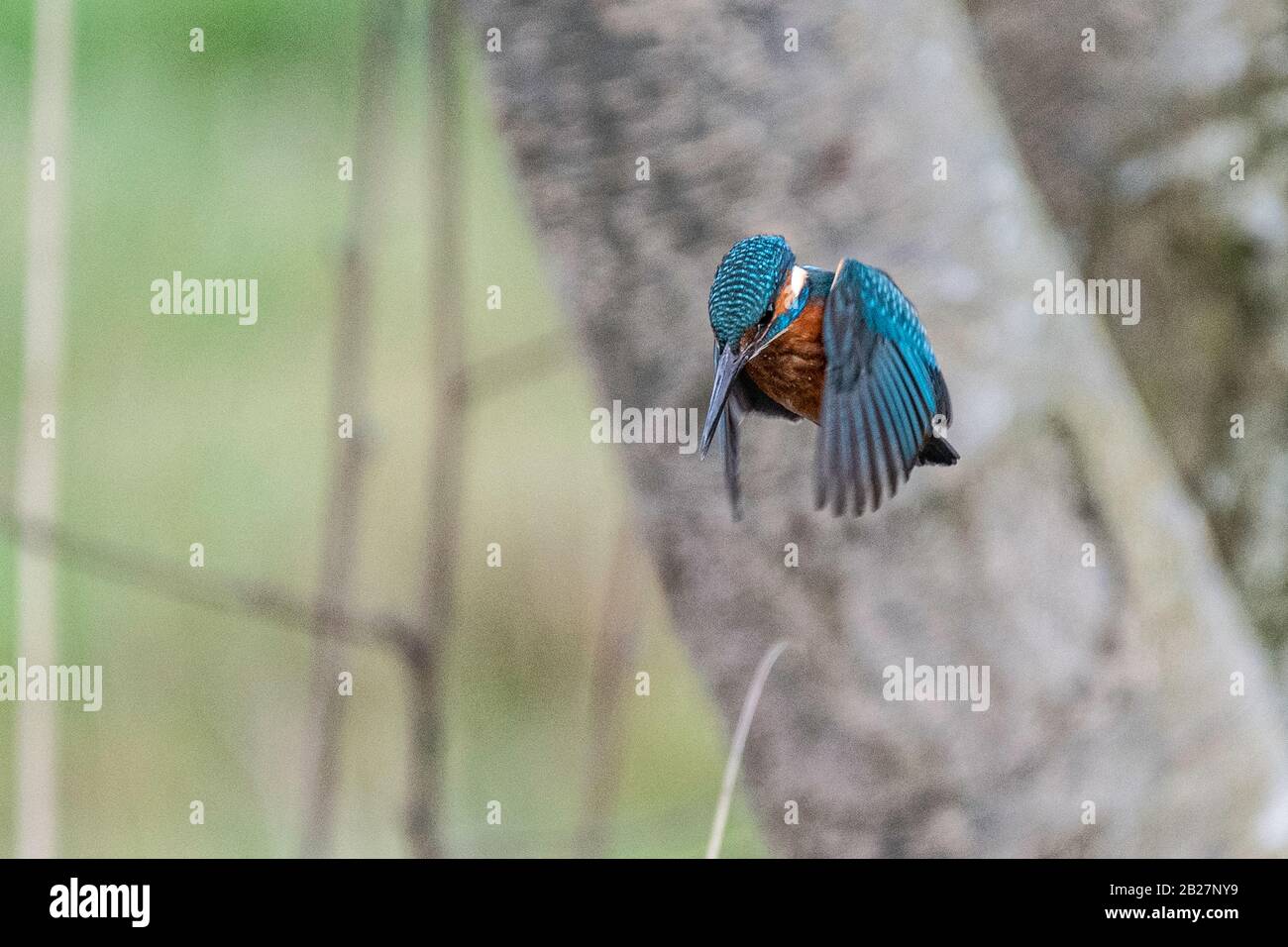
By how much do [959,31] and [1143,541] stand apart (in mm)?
304

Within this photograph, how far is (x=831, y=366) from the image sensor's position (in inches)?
20.0

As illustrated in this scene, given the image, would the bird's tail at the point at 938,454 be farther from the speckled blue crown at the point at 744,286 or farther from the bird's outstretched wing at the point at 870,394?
the speckled blue crown at the point at 744,286

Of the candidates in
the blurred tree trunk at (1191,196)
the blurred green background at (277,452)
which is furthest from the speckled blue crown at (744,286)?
the blurred green background at (277,452)

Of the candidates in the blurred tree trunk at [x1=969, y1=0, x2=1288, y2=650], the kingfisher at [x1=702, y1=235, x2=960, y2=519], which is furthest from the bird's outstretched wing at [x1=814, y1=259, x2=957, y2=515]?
the blurred tree trunk at [x1=969, y1=0, x2=1288, y2=650]

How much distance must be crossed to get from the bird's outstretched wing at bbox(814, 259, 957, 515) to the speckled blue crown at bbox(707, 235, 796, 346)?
4 centimetres

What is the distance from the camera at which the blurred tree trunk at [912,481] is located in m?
0.62

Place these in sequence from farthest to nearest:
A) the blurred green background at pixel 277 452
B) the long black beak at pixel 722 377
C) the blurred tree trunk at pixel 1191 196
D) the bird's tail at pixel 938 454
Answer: the blurred green background at pixel 277 452 → the blurred tree trunk at pixel 1191 196 → the bird's tail at pixel 938 454 → the long black beak at pixel 722 377

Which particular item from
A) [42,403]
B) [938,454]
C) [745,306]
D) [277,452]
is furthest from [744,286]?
[277,452]

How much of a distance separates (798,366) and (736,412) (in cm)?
4

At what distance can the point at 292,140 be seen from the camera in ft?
3.98

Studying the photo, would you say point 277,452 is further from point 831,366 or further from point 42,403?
point 831,366

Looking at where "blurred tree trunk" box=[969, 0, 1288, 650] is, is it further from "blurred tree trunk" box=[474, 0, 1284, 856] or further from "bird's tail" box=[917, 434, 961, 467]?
"bird's tail" box=[917, 434, 961, 467]
